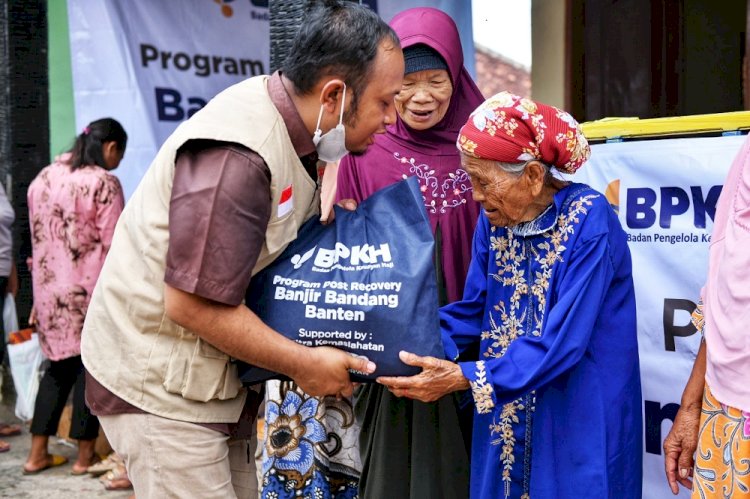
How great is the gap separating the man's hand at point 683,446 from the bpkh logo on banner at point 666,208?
2.66 feet

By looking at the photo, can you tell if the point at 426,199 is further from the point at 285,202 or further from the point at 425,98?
the point at 285,202

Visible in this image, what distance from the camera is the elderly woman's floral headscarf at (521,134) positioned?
2.37 m

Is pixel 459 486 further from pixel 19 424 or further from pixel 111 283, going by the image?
pixel 19 424

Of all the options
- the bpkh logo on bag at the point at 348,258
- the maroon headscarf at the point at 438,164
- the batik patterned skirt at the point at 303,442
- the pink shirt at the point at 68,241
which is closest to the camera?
the bpkh logo on bag at the point at 348,258

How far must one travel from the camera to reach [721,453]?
2.15m

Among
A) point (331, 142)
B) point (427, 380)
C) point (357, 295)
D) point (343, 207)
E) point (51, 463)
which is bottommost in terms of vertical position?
point (51, 463)

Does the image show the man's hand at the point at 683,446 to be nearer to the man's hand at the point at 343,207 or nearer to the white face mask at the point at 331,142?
the man's hand at the point at 343,207

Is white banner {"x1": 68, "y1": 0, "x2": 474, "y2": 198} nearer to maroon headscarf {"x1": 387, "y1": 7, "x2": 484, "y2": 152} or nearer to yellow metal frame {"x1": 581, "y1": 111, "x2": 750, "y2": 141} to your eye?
maroon headscarf {"x1": 387, "y1": 7, "x2": 484, "y2": 152}

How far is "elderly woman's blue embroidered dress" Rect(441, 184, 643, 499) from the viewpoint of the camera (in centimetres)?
232

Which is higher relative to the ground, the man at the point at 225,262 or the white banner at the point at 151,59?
the white banner at the point at 151,59

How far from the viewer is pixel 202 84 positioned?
251 inches

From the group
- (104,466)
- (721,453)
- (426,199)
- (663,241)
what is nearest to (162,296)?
(426,199)

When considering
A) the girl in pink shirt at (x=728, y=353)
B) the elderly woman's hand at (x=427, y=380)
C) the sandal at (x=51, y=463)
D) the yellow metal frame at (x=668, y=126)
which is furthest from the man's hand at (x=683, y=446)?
the sandal at (x=51, y=463)

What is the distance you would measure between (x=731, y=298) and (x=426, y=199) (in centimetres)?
122
